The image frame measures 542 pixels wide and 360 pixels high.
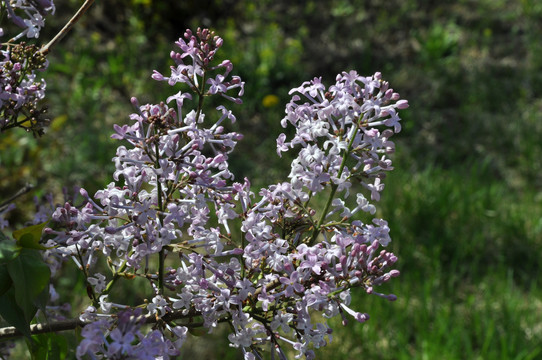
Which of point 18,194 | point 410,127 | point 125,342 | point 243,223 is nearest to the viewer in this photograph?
point 125,342

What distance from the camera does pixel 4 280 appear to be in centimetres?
75

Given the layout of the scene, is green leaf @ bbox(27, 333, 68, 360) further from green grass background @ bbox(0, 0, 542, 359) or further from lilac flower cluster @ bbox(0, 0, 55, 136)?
green grass background @ bbox(0, 0, 542, 359)

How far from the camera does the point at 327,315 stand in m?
0.83

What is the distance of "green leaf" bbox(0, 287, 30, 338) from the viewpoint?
744 millimetres

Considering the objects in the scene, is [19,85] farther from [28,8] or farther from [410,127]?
[410,127]

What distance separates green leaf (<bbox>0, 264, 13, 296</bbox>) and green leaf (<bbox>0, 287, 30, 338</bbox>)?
0.02 metres

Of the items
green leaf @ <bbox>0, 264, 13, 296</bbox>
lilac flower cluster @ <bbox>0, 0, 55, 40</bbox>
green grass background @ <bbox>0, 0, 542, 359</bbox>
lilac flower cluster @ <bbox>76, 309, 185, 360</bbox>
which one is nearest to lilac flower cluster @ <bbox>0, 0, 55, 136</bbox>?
→ lilac flower cluster @ <bbox>0, 0, 55, 40</bbox>

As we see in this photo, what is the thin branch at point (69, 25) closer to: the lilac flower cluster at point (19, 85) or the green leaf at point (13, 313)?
the lilac flower cluster at point (19, 85)

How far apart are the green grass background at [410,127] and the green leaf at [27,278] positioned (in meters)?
1.72

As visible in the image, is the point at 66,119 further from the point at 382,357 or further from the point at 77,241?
the point at 77,241

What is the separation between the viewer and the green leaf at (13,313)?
0.74m

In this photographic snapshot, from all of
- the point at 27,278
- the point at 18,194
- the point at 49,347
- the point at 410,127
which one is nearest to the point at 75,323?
the point at 49,347

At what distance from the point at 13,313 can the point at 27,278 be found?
76mm

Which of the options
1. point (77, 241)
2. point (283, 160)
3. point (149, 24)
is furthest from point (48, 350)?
point (149, 24)
